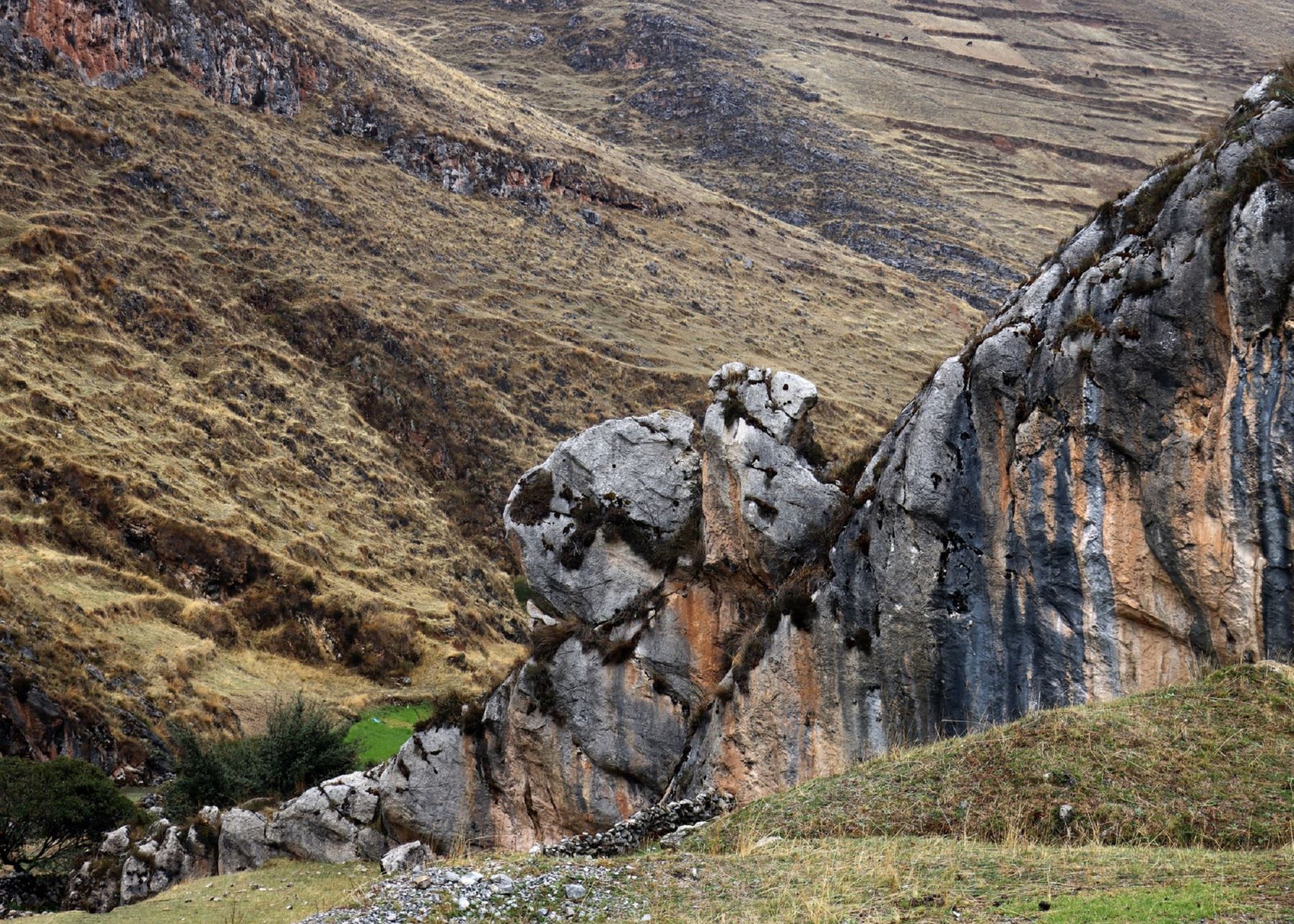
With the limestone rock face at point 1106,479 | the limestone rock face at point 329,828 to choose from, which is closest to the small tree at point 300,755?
the limestone rock face at point 329,828

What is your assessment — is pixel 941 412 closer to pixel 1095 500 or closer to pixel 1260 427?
pixel 1095 500

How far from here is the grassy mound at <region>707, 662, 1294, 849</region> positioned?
12.3 m

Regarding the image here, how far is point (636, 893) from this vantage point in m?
11.3

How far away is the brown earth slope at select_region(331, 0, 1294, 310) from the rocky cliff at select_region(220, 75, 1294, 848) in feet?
274

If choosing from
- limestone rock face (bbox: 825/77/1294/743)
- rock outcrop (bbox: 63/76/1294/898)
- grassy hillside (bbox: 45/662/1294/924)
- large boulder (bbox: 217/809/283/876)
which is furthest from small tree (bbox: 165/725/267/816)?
grassy hillside (bbox: 45/662/1294/924)

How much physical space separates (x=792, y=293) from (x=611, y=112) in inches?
2180

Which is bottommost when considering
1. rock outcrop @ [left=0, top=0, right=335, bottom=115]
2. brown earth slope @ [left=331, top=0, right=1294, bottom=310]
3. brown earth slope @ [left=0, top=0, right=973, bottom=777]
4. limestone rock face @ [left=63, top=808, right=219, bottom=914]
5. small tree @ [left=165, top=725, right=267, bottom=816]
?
limestone rock face @ [left=63, top=808, right=219, bottom=914]

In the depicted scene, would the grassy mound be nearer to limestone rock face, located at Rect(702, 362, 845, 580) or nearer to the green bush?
limestone rock face, located at Rect(702, 362, 845, 580)

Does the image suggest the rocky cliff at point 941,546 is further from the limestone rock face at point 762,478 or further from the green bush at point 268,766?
the green bush at point 268,766

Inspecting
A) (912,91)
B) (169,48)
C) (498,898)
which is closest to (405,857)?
(498,898)

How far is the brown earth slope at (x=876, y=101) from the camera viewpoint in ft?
391

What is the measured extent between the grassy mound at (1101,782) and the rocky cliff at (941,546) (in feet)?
7.70

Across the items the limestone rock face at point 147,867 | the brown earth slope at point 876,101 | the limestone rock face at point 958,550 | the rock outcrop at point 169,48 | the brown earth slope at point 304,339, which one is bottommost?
the limestone rock face at point 147,867

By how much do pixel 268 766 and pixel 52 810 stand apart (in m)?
5.27
